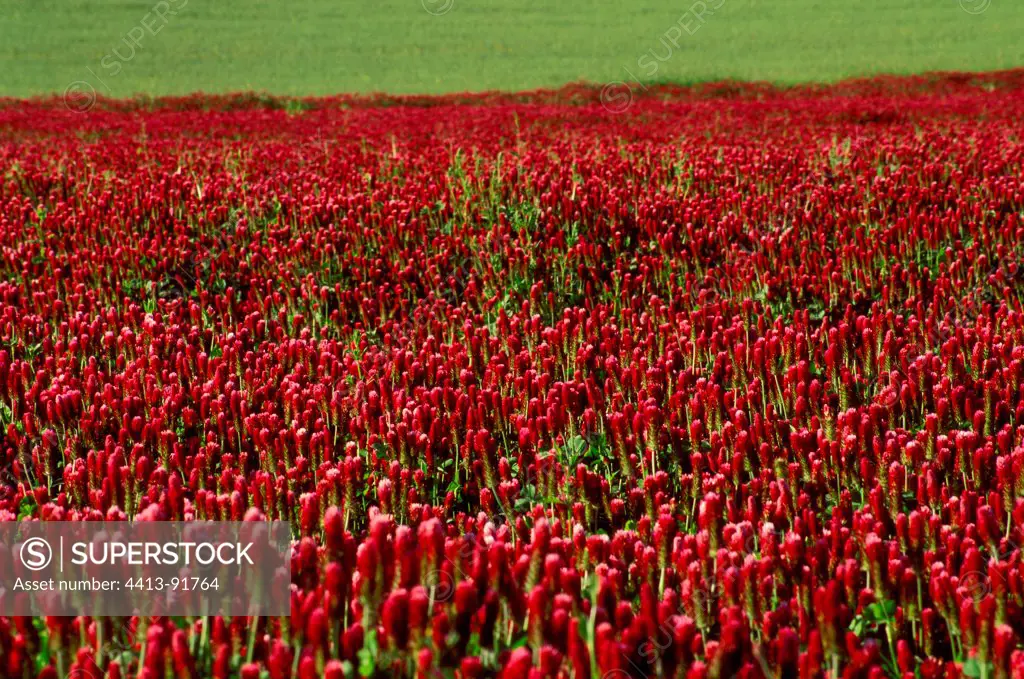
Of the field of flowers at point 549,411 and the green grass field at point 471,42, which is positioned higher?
the green grass field at point 471,42

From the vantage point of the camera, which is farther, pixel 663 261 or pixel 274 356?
pixel 663 261

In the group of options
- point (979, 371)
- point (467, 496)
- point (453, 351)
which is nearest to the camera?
point (467, 496)

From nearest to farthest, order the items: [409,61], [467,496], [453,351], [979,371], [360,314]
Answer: [467,496] < [979,371] < [453,351] < [360,314] < [409,61]

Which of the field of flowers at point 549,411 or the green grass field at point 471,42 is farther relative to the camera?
the green grass field at point 471,42

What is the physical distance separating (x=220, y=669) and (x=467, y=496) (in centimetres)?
170

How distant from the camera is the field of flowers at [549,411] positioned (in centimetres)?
224

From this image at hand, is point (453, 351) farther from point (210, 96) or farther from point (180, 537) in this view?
point (210, 96)

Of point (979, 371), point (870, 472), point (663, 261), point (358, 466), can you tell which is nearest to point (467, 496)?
point (358, 466)

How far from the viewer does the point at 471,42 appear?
169ft

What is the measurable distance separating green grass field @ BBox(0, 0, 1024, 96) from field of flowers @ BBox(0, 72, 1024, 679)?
32.8 meters

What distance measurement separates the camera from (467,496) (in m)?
3.67

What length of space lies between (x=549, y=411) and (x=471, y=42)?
50.7m

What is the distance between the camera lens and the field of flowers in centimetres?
224

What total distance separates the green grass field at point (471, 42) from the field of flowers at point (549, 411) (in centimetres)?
3278
